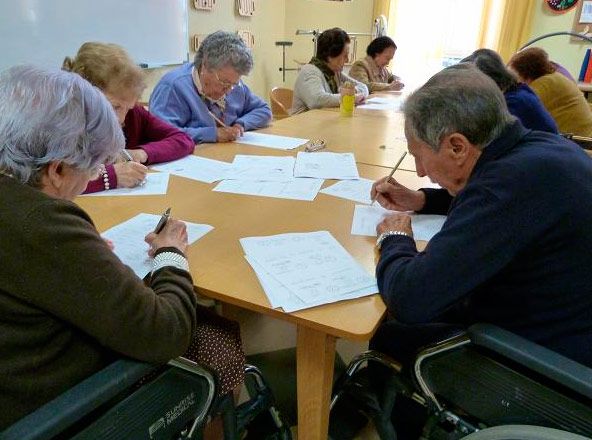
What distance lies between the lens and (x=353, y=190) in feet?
4.93

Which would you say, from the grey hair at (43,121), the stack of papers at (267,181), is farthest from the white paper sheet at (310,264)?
the grey hair at (43,121)

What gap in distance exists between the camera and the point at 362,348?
1836mm

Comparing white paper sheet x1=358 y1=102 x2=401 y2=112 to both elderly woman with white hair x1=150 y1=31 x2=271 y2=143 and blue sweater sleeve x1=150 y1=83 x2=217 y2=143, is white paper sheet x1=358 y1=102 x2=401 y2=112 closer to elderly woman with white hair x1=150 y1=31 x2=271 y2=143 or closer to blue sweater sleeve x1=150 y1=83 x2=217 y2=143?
elderly woman with white hair x1=150 y1=31 x2=271 y2=143

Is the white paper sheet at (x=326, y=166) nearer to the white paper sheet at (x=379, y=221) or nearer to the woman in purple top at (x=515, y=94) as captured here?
the white paper sheet at (x=379, y=221)

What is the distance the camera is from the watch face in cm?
458

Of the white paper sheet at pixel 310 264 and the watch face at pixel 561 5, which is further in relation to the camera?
the watch face at pixel 561 5

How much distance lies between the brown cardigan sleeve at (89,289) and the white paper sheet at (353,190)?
814mm

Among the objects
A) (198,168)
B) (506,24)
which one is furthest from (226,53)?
(506,24)

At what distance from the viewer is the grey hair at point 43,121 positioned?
690mm

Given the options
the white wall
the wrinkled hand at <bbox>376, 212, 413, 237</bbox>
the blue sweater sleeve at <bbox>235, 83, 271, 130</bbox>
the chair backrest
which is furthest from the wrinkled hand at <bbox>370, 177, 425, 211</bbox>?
the white wall

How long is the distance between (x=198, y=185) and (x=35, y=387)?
0.90 metres

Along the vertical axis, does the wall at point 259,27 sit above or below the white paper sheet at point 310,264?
above

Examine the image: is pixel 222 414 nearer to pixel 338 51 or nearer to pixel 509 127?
pixel 509 127

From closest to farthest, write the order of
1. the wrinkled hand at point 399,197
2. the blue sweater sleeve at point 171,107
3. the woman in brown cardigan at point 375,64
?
the wrinkled hand at point 399,197 < the blue sweater sleeve at point 171,107 < the woman in brown cardigan at point 375,64
